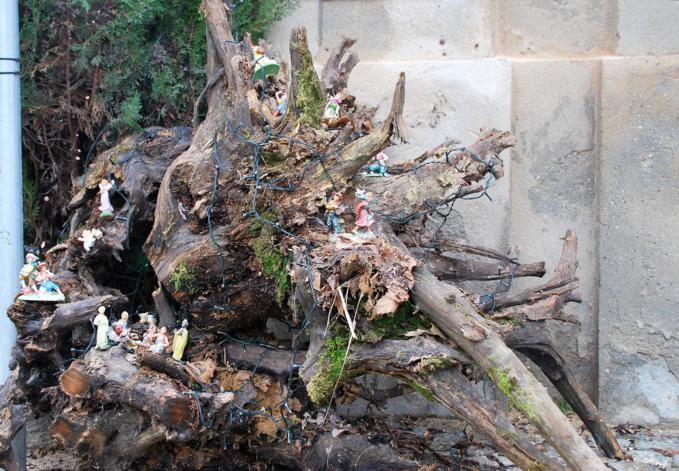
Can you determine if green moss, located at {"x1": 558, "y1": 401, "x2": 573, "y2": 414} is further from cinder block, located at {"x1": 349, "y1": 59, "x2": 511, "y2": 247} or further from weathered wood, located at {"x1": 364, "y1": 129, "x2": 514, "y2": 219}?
weathered wood, located at {"x1": 364, "y1": 129, "x2": 514, "y2": 219}

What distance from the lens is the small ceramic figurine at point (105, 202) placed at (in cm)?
462

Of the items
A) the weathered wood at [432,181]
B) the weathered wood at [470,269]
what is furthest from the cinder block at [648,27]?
the weathered wood at [470,269]

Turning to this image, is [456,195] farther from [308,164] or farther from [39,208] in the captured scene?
[39,208]

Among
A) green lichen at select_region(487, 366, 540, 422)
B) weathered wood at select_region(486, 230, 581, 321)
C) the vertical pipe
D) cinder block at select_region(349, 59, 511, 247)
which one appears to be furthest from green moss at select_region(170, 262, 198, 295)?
cinder block at select_region(349, 59, 511, 247)

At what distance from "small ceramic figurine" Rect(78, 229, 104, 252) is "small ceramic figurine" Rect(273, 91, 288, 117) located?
4.11ft

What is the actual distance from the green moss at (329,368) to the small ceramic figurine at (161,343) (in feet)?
2.94

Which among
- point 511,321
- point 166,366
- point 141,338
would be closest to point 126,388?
point 166,366

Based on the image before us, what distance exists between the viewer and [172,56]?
17.8 ft

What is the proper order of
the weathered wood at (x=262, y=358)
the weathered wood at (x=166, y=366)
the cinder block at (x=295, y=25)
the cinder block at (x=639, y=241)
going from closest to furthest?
the weathered wood at (x=166, y=366)
the weathered wood at (x=262, y=358)
the cinder block at (x=639, y=241)
the cinder block at (x=295, y=25)

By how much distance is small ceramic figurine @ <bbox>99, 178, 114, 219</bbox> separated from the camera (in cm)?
462

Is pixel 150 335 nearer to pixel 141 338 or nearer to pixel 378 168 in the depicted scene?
pixel 141 338

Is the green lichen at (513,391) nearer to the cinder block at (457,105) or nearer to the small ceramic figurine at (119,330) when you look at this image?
the small ceramic figurine at (119,330)

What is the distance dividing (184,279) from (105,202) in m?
0.80

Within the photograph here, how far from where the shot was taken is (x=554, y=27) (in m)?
5.55
